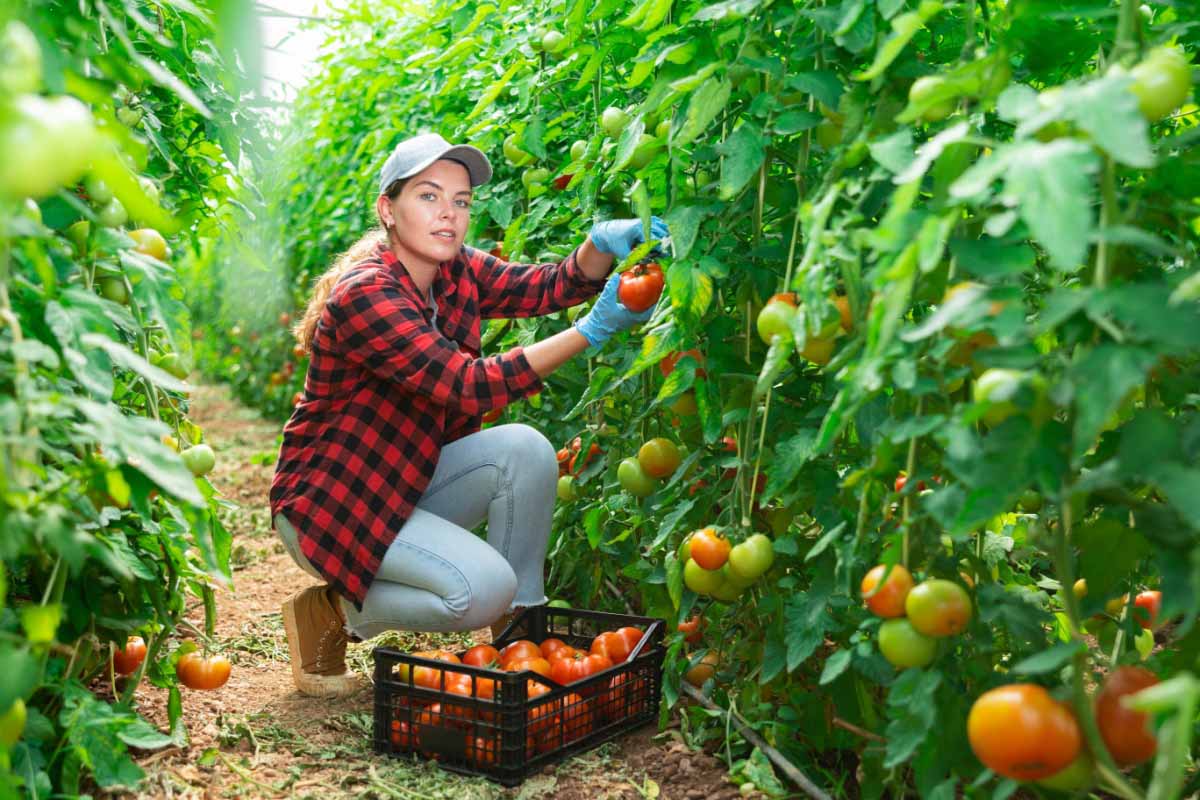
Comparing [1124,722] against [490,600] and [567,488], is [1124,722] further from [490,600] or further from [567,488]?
[567,488]

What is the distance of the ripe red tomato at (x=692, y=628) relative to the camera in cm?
229

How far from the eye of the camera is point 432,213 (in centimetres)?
267

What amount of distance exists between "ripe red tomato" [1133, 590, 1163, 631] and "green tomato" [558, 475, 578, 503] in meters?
1.23

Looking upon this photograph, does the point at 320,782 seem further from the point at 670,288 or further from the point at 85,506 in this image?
the point at 670,288

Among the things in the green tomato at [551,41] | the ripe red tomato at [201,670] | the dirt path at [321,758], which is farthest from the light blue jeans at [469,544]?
the green tomato at [551,41]

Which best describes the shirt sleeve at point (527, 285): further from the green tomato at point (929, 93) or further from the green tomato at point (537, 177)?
the green tomato at point (929, 93)

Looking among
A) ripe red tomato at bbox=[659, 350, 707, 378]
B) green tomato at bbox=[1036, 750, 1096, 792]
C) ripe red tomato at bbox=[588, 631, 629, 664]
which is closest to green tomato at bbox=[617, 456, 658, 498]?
ripe red tomato at bbox=[659, 350, 707, 378]

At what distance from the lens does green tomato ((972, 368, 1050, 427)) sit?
3.85ft

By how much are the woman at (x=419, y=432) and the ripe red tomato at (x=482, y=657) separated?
15 cm

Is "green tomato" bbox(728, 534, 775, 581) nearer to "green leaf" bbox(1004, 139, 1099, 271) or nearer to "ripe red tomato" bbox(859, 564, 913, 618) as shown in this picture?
"ripe red tomato" bbox(859, 564, 913, 618)

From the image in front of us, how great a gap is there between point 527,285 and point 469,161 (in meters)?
0.33

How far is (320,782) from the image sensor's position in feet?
7.04

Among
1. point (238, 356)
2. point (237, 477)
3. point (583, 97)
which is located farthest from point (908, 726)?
point (238, 356)

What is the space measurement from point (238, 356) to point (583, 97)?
6.44 metres
